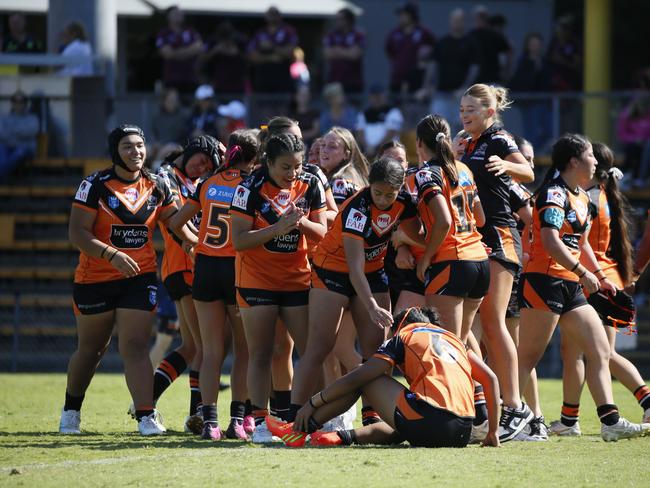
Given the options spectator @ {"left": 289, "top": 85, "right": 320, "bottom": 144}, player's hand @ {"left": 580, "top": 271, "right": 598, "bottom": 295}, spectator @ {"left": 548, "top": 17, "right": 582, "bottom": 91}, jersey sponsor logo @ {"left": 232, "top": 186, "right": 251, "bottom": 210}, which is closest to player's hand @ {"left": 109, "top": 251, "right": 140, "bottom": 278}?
jersey sponsor logo @ {"left": 232, "top": 186, "right": 251, "bottom": 210}

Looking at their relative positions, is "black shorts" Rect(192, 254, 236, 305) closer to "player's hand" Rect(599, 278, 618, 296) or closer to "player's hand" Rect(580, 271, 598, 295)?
"player's hand" Rect(580, 271, 598, 295)

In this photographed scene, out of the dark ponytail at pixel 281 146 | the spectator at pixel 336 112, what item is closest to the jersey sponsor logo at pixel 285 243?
the dark ponytail at pixel 281 146

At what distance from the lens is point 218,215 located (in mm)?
8242

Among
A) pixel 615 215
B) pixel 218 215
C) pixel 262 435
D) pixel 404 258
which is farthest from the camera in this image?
pixel 615 215

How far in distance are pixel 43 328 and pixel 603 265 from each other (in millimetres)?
9034

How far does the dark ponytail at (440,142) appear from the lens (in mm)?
7688

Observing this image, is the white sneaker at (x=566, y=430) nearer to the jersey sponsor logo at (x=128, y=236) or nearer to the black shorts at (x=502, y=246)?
the black shorts at (x=502, y=246)

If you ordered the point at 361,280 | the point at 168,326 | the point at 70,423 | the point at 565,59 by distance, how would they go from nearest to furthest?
the point at 361,280, the point at 70,423, the point at 168,326, the point at 565,59

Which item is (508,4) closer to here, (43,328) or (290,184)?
(43,328)

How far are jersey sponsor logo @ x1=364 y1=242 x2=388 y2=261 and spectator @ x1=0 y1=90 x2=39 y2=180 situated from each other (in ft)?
34.8

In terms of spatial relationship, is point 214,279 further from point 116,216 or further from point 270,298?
point 116,216

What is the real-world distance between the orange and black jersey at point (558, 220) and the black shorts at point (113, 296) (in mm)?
2803

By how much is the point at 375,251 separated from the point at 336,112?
8.87 metres

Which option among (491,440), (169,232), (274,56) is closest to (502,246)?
(491,440)
